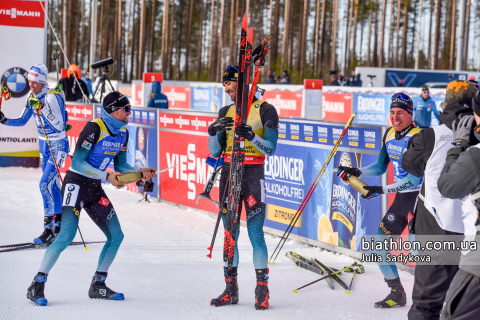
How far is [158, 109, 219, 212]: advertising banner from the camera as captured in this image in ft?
27.7

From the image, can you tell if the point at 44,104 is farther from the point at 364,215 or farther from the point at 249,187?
the point at 364,215

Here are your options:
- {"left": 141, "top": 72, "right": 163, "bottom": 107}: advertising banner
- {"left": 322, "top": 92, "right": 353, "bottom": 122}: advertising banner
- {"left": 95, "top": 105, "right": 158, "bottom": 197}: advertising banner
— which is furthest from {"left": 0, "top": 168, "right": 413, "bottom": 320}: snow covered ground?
{"left": 141, "top": 72, "right": 163, "bottom": 107}: advertising banner

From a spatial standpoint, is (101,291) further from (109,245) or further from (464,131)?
(464,131)

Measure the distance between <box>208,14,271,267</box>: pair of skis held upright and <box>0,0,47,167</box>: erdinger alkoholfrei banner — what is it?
8.73 metres

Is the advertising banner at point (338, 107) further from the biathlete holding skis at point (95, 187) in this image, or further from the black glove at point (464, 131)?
the black glove at point (464, 131)

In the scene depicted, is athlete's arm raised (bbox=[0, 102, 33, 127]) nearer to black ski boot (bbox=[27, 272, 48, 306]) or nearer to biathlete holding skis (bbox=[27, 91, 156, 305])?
biathlete holding skis (bbox=[27, 91, 156, 305])

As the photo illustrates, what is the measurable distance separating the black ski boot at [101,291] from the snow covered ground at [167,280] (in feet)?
0.22

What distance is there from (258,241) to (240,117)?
1.05 m

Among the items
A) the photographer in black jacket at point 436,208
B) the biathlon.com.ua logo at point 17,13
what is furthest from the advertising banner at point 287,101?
the photographer in black jacket at point 436,208

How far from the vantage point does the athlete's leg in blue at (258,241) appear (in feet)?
14.9

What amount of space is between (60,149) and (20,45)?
625 cm

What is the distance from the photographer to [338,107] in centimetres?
1886

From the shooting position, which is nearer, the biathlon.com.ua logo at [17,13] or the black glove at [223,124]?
the black glove at [223,124]

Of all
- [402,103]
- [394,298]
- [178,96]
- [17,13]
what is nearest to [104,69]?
[17,13]
